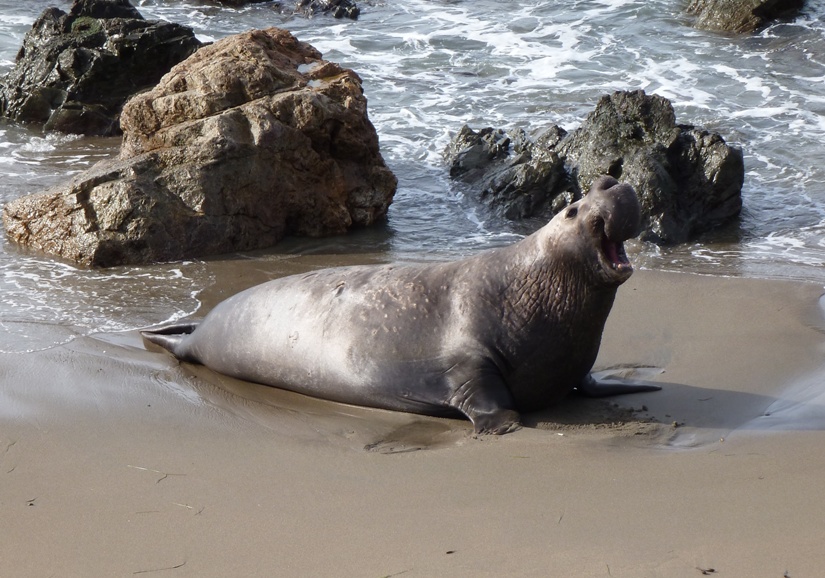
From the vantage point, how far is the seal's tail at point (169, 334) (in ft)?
20.3

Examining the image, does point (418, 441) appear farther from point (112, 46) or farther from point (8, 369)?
point (112, 46)

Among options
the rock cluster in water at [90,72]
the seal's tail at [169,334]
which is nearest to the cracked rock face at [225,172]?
the seal's tail at [169,334]

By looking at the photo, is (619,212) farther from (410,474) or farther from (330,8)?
(330,8)

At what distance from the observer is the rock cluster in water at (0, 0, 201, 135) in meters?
12.1

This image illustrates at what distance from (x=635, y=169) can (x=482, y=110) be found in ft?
14.6

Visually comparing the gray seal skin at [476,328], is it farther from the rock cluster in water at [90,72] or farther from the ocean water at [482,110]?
the rock cluster in water at [90,72]

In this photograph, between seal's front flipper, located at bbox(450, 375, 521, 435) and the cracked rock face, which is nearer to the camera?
seal's front flipper, located at bbox(450, 375, 521, 435)

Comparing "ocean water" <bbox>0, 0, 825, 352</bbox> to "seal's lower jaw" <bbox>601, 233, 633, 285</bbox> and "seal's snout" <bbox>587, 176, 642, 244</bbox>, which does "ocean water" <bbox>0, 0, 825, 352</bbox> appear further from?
"seal's snout" <bbox>587, 176, 642, 244</bbox>

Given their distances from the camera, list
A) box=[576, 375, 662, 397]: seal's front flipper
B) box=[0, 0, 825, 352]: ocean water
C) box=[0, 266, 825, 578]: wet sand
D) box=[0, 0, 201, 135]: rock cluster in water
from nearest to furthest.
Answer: box=[0, 266, 825, 578]: wet sand → box=[576, 375, 662, 397]: seal's front flipper → box=[0, 0, 825, 352]: ocean water → box=[0, 0, 201, 135]: rock cluster in water

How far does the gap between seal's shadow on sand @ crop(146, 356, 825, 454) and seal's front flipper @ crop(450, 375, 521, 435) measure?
0.27 ft

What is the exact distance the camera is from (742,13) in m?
16.9

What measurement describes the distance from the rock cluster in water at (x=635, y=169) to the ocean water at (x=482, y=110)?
24 cm

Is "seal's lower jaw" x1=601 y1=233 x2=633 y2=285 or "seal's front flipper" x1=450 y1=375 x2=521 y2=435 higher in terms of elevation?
"seal's lower jaw" x1=601 y1=233 x2=633 y2=285

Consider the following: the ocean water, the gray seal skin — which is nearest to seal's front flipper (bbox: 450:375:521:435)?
the gray seal skin
